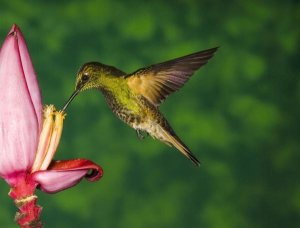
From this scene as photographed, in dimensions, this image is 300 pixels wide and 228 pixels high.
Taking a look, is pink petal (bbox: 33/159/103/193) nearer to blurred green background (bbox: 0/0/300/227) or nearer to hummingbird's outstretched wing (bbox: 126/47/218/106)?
hummingbird's outstretched wing (bbox: 126/47/218/106)

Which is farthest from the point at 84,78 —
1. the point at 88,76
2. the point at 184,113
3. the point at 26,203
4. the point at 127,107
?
the point at 184,113

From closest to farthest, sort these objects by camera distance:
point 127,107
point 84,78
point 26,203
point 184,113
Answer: point 26,203 → point 84,78 → point 127,107 → point 184,113

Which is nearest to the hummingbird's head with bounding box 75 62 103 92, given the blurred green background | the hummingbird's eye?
the hummingbird's eye

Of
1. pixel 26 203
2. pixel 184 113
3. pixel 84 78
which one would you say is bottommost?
pixel 26 203

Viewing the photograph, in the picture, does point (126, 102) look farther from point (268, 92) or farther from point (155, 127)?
point (268, 92)

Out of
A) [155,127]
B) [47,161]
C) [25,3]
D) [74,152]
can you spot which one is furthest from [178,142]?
[25,3]

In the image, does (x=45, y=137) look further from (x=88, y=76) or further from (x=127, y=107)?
(x=127, y=107)
